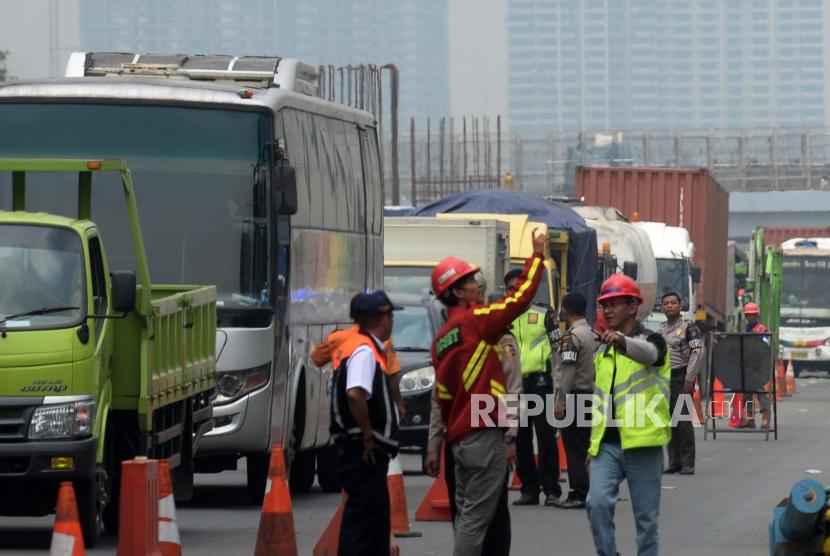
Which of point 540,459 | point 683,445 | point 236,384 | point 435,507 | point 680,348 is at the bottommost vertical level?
point 683,445

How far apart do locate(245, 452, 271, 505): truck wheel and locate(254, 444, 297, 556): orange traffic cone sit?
4113 mm

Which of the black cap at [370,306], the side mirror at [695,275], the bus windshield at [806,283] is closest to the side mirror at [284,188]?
the black cap at [370,306]

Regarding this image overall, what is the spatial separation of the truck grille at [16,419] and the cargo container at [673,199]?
29.5m

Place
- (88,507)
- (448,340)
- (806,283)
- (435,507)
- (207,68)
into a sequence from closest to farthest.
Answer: (448,340), (88,507), (435,507), (207,68), (806,283)

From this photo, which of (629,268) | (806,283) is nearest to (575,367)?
(629,268)

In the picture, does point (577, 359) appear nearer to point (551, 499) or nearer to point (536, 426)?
point (536, 426)

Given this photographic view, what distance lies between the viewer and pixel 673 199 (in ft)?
133

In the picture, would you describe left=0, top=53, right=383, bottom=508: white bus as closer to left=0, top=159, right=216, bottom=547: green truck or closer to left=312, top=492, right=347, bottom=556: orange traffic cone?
left=0, top=159, right=216, bottom=547: green truck

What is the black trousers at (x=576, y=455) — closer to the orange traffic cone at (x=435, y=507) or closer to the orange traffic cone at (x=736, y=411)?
A: the orange traffic cone at (x=435, y=507)

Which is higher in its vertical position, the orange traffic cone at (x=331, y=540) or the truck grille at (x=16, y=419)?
the truck grille at (x=16, y=419)

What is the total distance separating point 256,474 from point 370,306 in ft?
18.7

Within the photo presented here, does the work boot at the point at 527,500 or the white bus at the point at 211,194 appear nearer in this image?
the white bus at the point at 211,194

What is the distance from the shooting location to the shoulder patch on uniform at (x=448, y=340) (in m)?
8.91

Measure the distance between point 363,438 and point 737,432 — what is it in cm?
1561
